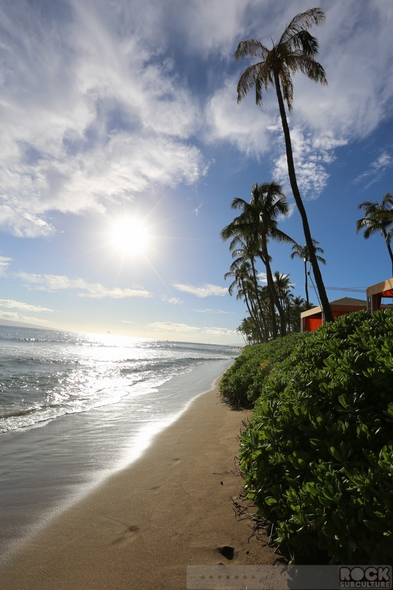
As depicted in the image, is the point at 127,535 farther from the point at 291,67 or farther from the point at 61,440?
the point at 291,67

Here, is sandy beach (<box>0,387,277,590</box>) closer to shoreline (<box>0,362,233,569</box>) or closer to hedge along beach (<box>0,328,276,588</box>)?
hedge along beach (<box>0,328,276,588</box>)

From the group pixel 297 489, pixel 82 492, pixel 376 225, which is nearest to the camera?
pixel 297 489

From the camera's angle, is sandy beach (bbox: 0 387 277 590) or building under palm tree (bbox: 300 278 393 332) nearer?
sandy beach (bbox: 0 387 277 590)

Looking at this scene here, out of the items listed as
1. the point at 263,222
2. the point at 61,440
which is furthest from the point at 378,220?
the point at 61,440

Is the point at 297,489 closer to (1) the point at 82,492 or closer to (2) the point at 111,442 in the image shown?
(1) the point at 82,492

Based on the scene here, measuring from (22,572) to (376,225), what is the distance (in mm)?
34618

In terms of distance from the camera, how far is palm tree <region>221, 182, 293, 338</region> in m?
23.5

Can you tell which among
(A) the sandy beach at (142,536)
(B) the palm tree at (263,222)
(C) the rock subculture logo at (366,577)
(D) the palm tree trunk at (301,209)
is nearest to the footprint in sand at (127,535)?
(A) the sandy beach at (142,536)

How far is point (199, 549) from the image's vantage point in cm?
251

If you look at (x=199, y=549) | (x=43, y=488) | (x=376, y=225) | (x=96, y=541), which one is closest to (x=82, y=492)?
(x=43, y=488)

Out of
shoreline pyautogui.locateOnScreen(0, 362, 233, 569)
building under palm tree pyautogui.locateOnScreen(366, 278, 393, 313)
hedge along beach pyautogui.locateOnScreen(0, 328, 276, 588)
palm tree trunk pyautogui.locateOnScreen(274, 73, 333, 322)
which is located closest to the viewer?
hedge along beach pyautogui.locateOnScreen(0, 328, 276, 588)

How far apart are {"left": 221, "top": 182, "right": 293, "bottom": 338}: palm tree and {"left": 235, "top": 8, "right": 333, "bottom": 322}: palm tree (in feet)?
33.7

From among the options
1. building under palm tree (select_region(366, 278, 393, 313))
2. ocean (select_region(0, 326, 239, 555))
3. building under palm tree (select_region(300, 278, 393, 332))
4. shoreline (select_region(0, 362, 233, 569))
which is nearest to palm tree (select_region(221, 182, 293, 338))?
building under palm tree (select_region(300, 278, 393, 332))

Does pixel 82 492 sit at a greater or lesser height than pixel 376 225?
lesser
